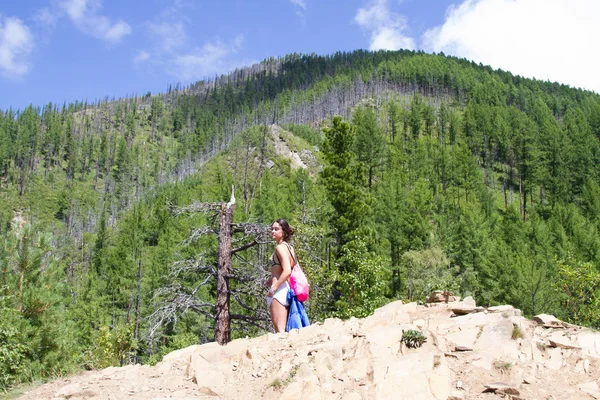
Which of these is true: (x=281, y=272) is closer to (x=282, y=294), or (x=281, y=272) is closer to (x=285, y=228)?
(x=282, y=294)

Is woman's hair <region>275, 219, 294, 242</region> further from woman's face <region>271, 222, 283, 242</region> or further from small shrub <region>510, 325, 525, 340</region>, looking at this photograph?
small shrub <region>510, 325, 525, 340</region>

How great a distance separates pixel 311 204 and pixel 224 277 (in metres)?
34.1

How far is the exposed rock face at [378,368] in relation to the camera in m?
4.79

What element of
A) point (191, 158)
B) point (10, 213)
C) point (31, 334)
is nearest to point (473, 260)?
point (31, 334)

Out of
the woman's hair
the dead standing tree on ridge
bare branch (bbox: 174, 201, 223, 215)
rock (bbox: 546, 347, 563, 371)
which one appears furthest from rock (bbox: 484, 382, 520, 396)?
bare branch (bbox: 174, 201, 223, 215)

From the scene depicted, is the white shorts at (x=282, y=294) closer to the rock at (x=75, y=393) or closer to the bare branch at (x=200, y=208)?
the rock at (x=75, y=393)

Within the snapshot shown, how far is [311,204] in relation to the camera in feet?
141

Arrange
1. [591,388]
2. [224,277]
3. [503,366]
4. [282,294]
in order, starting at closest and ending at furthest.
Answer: [591,388]
[503,366]
[282,294]
[224,277]

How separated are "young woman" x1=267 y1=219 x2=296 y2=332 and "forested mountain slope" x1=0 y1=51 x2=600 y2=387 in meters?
2.79

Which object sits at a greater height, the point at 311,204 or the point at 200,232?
the point at 311,204

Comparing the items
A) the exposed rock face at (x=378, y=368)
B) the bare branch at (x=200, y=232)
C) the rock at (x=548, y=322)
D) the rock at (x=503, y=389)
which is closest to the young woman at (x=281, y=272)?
the exposed rock face at (x=378, y=368)

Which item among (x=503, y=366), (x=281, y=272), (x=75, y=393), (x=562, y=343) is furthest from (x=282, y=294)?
(x=562, y=343)

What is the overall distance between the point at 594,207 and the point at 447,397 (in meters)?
68.3

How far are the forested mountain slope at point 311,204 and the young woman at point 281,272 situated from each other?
2785 millimetres
